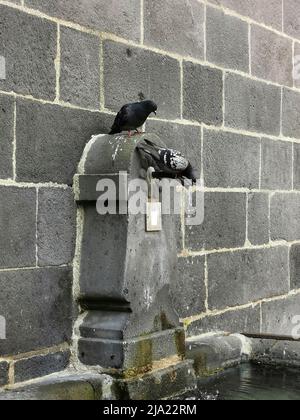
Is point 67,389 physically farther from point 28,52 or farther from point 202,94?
point 202,94

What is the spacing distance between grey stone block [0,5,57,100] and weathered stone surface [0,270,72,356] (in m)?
0.84

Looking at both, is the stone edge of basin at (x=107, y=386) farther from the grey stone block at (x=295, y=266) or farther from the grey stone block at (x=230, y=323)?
the grey stone block at (x=295, y=266)

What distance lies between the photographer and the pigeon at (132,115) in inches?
154

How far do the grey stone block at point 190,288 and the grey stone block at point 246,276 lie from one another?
0.33ft

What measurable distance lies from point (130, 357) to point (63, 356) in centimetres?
34

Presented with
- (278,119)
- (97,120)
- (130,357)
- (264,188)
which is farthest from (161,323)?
(278,119)

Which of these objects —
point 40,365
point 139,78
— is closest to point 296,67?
point 139,78

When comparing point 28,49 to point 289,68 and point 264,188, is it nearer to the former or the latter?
point 264,188

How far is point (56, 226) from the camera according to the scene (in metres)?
3.77

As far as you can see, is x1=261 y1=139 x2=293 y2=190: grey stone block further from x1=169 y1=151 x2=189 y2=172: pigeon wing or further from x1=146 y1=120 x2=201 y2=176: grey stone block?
x1=169 y1=151 x2=189 y2=172: pigeon wing

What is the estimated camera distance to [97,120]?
4.05m

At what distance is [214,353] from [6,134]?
1.81 meters

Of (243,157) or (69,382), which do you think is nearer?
Result: (69,382)

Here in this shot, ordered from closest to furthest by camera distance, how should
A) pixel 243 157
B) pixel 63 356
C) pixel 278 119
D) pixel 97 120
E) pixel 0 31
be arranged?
pixel 0 31, pixel 63 356, pixel 97 120, pixel 243 157, pixel 278 119
